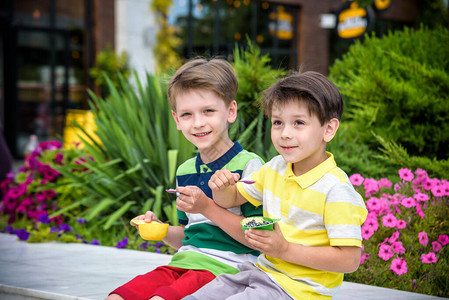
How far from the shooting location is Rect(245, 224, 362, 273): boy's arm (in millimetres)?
1829

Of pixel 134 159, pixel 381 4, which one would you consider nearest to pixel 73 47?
pixel 381 4

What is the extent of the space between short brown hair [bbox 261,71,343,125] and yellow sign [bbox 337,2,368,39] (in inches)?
332

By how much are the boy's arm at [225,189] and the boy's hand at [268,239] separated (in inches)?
10.8

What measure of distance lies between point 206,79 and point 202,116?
0.15m

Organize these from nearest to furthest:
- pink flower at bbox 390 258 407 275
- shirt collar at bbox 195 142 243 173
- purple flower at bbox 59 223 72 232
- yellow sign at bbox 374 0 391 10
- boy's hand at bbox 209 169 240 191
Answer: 1. boy's hand at bbox 209 169 240 191
2. shirt collar at bbox 195 142 243 173
3. pink flower at bbox 390 258 407 275
4. purple flower at bbox 59 223 72 232
5. yellow sign at bbox 374 0 391 10

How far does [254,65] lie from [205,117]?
2471mm

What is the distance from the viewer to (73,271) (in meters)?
3.36

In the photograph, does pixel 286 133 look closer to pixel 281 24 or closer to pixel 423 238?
pixel 423 238

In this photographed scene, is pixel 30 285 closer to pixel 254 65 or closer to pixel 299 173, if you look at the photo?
pixel 299 173

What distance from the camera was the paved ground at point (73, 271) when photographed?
2846 mm

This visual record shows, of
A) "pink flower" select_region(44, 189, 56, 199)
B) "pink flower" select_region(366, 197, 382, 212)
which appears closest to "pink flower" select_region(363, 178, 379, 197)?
"pink flower" select_region(366, 197, 382, 212)

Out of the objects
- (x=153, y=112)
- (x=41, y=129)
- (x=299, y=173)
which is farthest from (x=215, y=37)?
(x=299, y=173)

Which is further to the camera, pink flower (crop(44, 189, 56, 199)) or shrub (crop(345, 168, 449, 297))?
pink flower (crop(44, 189, 56, 199))

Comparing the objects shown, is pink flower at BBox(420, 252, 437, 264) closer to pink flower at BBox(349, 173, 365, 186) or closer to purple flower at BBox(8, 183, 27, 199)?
pink flower at BBox(349, 173, 365, 186)
